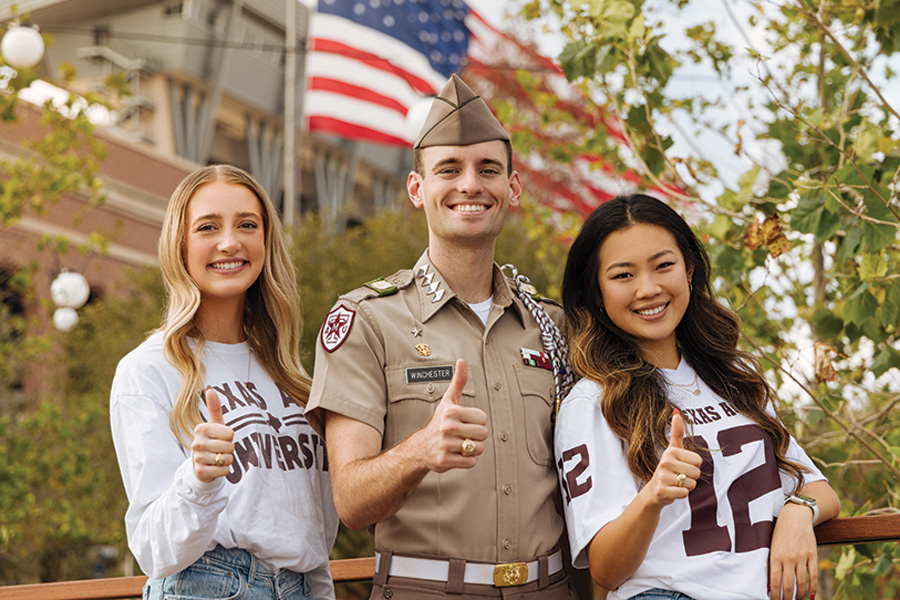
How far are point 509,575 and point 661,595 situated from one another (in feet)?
1.31

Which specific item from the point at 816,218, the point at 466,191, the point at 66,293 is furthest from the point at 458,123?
the point at 66,293

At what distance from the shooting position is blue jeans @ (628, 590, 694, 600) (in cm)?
231

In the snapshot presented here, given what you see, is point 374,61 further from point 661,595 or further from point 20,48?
point 661,595

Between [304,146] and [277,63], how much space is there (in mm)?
2431

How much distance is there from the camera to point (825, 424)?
438cm

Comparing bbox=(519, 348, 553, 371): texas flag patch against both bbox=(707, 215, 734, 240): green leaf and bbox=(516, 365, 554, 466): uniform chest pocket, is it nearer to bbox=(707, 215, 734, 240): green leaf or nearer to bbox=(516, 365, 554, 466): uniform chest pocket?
bbox=(516, 365, 554, 466): uniform chest pocket

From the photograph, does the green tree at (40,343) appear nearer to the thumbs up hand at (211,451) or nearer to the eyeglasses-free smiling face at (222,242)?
the eyeglasses-free smiling face at (222,242)

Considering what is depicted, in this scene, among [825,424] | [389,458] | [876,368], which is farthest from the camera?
[825,424]

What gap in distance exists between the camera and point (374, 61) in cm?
1192

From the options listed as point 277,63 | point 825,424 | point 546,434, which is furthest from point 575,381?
point 277,63

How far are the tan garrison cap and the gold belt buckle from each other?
49.6 inches

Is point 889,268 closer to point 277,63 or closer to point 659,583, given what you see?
point 659,583

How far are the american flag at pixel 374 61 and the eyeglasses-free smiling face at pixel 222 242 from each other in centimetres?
908

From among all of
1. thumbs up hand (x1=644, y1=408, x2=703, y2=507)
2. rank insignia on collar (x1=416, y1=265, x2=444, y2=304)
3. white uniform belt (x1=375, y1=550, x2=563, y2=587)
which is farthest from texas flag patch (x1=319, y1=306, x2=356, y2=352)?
thumbs up hand (x1=644, y1=408, x2=703, y2=507)
